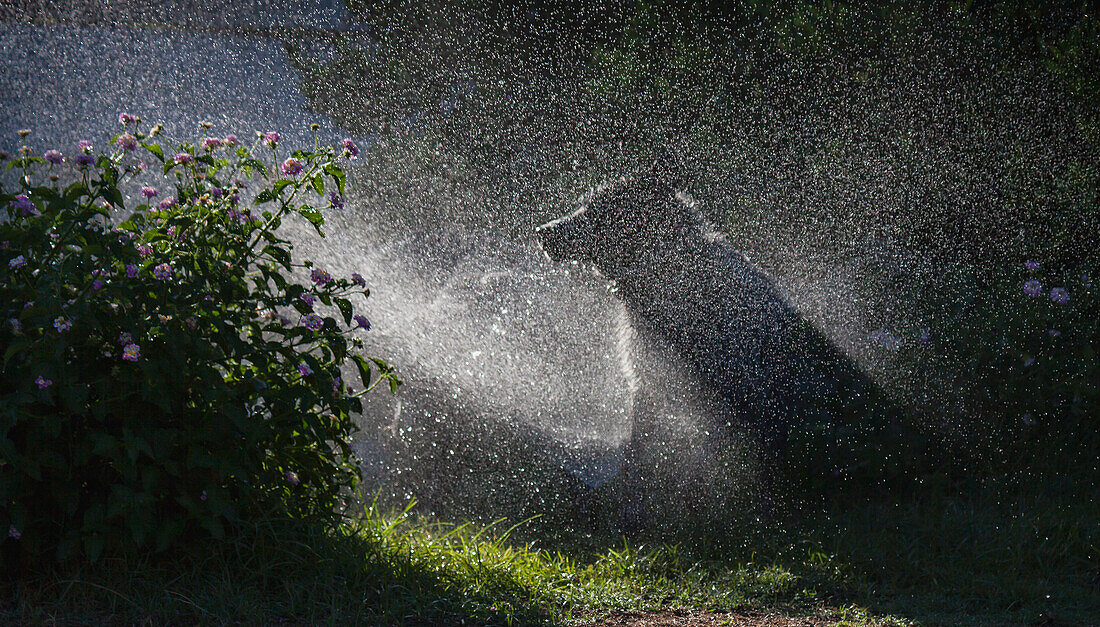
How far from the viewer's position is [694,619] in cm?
312

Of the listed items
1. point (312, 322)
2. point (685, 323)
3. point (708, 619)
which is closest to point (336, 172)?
point (312, 322)

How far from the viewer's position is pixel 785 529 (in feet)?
13.0

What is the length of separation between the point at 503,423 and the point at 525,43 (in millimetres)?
3831

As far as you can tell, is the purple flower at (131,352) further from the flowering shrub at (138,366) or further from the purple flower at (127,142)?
the purple flower at (127,142)

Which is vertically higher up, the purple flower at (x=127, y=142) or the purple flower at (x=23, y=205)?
the purple flower at (x=127, y=142)

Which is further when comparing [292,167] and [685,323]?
[685,323]

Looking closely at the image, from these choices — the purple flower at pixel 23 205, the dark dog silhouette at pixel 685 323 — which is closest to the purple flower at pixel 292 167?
the purple flower at pixel 23 205

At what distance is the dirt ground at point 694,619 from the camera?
3061 mm

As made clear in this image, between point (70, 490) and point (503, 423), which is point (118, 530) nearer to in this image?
point (70, 490)

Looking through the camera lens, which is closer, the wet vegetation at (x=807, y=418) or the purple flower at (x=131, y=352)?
the purple flower at (x=131, y=352)

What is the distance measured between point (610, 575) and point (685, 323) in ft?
4.52

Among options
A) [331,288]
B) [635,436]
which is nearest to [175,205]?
[331,288]

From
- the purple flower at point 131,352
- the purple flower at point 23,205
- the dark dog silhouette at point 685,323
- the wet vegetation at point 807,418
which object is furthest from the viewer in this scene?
the dark dog silhouette at point 685,323

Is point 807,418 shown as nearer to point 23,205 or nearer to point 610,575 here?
point 610,575
